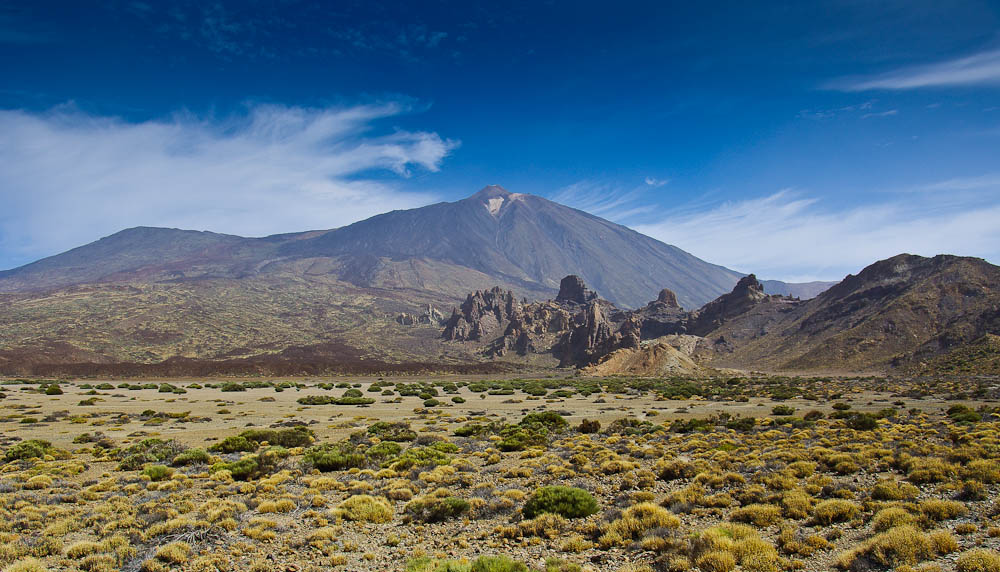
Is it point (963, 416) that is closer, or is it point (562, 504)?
point (562, 504)

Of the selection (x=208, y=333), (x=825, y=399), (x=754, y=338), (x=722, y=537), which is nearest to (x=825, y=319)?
(x=754, y=338)

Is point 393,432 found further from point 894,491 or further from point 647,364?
point 647,364

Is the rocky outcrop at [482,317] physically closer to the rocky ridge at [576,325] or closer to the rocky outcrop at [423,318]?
the rocky ridge at [576,325]

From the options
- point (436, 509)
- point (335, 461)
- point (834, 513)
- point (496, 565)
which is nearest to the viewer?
point (496, 565)

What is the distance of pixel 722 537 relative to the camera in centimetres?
816

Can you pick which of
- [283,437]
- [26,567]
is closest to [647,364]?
[283,437]

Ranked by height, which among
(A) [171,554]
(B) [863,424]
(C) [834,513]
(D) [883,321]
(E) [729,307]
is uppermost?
(E) [729,307]

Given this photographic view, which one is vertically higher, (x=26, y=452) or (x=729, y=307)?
(x=729, y=307)

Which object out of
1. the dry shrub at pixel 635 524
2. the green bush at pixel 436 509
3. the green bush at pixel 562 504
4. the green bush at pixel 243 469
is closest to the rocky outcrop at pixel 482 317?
the green bush at pixel 243 469

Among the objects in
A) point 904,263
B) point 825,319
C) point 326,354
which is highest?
point 904,263

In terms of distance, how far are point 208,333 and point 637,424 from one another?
133 meters

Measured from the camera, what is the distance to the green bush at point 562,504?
11.2 m

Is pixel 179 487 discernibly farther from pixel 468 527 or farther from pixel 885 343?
pixel 885 343

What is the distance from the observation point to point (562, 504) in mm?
11305
